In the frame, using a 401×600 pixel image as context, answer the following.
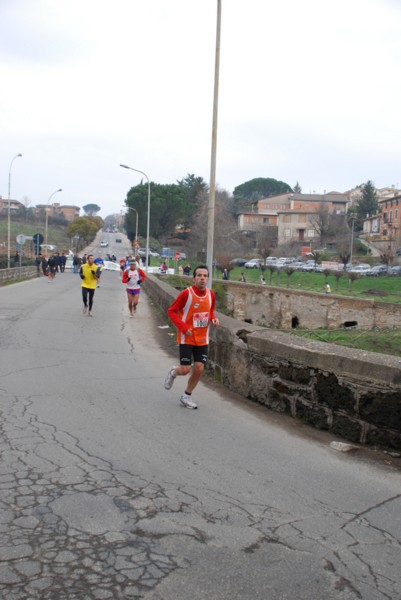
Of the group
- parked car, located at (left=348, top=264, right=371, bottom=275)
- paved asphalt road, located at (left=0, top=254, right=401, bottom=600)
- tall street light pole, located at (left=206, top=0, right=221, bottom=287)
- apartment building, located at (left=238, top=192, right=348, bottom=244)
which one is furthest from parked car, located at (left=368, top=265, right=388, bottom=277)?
paved asphalt road, located at (left=0, top=254, right=401, bottom=600)

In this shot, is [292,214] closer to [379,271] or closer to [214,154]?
[379,271]

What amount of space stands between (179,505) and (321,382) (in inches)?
105

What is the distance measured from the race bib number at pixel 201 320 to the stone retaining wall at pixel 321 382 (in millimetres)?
769

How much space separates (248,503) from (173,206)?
288ft

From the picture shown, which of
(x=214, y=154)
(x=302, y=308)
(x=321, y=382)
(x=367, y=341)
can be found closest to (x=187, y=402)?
A: (x=321, y=382)

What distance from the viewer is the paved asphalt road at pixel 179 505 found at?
3125 mm

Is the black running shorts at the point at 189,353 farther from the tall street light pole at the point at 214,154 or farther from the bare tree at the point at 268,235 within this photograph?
the bare tree at the point at 268,235

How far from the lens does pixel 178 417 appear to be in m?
6.59

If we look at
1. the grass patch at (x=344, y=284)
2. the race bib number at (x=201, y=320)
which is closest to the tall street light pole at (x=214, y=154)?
the race bib number at (x=201, y=320)

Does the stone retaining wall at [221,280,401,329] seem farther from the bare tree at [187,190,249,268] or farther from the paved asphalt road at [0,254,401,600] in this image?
the bare tree at [187,190,249,268]

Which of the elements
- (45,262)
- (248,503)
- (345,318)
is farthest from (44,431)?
(45,262)

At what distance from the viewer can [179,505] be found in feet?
13.4

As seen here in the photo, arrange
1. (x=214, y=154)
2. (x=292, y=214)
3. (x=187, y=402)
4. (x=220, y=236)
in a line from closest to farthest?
(x=187, y=402)
(x=214, y=154)
(x=220, y=236)
(x=292, y=214)

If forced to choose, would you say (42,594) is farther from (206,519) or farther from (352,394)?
(352,394)
